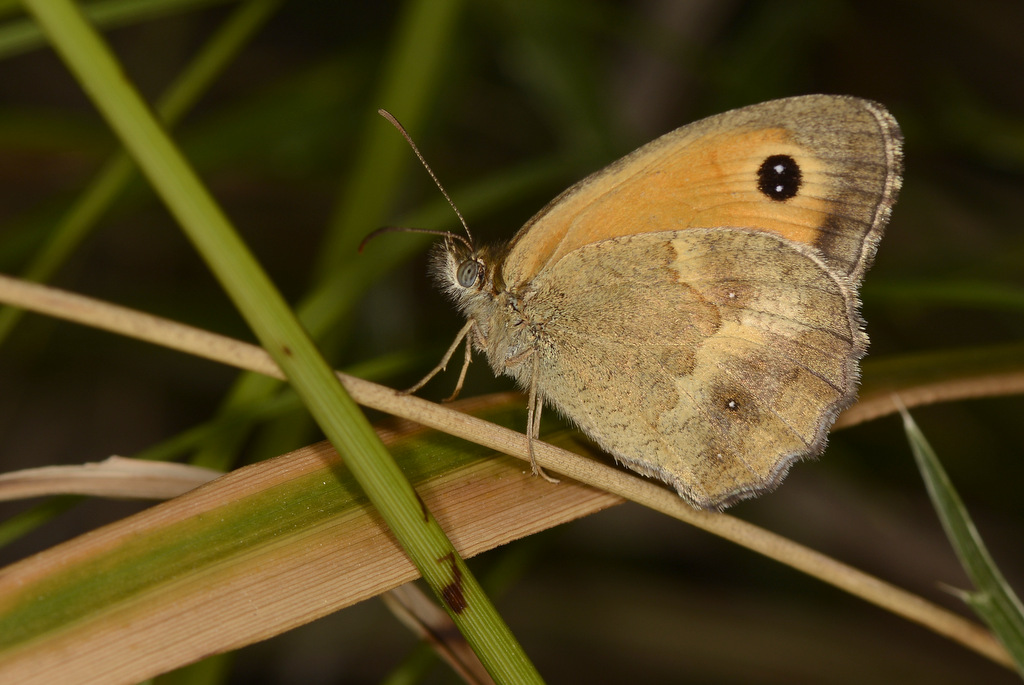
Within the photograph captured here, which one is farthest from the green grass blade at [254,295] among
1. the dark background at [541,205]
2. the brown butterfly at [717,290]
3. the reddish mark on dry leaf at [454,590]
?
the dark background at [541,205]

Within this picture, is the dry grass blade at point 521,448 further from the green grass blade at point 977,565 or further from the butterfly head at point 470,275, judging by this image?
the butterfly head at point 470,275

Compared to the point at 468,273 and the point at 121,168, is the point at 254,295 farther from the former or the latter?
the point at 121,168

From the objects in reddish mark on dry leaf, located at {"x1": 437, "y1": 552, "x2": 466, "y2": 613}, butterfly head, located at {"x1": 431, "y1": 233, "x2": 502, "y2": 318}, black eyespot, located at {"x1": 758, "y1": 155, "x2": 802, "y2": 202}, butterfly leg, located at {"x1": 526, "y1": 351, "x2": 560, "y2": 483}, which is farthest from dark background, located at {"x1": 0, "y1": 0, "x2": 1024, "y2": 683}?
reddish mark on dry leaf, located at {"x1": 437, "y1": 552, "x2": 466, "y2": 613}

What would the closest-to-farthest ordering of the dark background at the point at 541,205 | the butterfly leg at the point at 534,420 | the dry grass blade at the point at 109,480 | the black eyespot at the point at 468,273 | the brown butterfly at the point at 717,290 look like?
the dry grass blade at the point at 109,480 < the butterfly leg at the point at 534,420 < the brown butterfly at the point at 717,290 < the black eyespot at the point at 468,273 < the dark background at the point at 541,205

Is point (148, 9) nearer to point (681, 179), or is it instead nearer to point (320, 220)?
point (681, 179)

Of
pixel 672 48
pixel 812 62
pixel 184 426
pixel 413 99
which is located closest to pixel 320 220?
pixel 184 426
